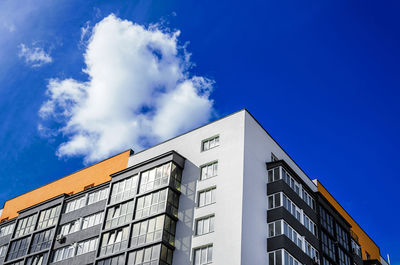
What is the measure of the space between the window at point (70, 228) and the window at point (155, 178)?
10298 mm

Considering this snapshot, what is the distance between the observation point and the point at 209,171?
165 ft

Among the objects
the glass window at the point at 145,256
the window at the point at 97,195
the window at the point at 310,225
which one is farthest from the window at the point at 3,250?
the window at the point at 310,225

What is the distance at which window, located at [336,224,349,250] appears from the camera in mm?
57344

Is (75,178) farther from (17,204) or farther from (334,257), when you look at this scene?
(334,257)

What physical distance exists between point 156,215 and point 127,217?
4.20 m

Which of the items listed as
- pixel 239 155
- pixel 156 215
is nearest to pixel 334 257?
pixel 239 155

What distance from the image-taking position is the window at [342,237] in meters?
57.3

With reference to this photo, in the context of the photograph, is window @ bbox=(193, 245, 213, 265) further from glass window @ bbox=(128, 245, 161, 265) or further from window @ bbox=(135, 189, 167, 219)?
window @ bbox=(135, 189, 167, 219)

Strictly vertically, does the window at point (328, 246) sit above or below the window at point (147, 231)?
above

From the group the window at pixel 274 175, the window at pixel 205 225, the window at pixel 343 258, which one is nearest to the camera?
the window at pixel 205 225

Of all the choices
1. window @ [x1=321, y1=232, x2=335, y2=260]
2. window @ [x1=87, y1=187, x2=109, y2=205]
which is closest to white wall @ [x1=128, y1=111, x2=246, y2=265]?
window @ [x1=87, y1=187, x2=109, y2=205]

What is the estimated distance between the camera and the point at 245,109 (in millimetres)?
52469

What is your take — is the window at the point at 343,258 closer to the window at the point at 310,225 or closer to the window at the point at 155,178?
the window at the point at 310,225

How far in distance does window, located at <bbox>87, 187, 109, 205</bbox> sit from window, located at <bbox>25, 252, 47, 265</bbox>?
7.89 metres
